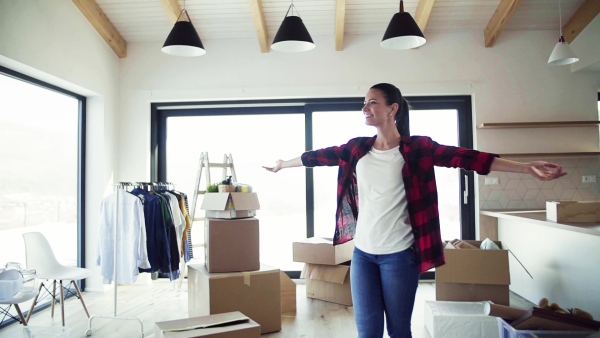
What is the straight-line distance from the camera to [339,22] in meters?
4.36

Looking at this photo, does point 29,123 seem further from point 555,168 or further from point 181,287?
point 555,168

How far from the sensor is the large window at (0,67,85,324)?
344 cm

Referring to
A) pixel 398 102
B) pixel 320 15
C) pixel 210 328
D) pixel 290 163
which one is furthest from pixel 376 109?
pixel 320 15

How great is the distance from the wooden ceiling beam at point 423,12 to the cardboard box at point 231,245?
260 centimetres

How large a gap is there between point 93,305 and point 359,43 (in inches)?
144

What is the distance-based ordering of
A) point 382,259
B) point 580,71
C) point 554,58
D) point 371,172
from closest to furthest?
point 382,259 → point 371,172 → point 554,58 → point 580,71

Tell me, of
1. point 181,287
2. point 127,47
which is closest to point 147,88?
point 127,47

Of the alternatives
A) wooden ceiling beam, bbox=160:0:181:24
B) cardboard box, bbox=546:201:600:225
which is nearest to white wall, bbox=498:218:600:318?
cardboard box, bbox=546:201:600:225

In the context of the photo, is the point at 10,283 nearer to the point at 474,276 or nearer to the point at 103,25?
the point at 103,25

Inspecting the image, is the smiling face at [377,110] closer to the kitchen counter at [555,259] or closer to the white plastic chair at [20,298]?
the kitchen counter at [555,259]

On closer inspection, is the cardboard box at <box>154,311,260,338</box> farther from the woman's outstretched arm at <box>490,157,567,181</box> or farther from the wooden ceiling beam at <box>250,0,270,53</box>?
the wooden ceiling beam at <box>250,0,270,53</box>

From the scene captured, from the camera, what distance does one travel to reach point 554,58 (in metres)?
3.70

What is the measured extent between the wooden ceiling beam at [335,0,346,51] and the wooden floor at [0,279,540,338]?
256 centimetres

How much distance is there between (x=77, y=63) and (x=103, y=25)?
1.88 ft
